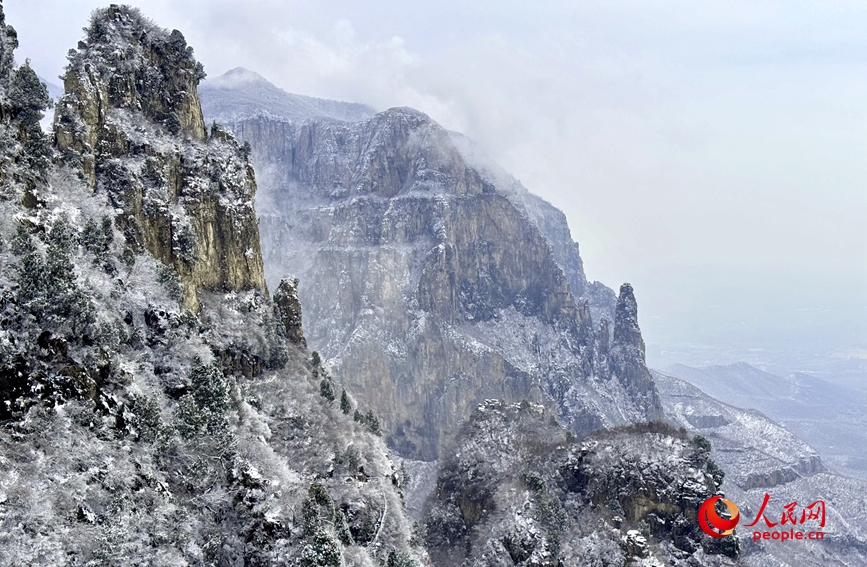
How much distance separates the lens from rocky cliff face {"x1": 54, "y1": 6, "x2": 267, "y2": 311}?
4919cm

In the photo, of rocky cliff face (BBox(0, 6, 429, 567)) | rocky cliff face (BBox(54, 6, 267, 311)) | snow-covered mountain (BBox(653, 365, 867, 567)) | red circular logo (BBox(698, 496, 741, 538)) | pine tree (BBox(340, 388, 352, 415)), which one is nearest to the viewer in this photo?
rocky cliff face (BBox(0, 6, 429, 567))

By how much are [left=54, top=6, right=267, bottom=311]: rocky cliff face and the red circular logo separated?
5709cm

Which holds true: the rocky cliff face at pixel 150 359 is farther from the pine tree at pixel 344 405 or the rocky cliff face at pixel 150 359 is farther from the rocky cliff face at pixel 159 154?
the pine tree at pixel 344 405

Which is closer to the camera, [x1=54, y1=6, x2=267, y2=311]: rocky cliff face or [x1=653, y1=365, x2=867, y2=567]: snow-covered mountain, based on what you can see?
[x1=54, y1=6, x2=267, y2=311]: rocky cliff face

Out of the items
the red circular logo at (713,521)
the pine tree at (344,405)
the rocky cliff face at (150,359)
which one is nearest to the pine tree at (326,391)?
the rocky cliff face at (150,359)

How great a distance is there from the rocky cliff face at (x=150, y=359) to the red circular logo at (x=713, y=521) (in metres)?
35.8

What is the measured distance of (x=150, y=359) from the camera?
39.0 metres

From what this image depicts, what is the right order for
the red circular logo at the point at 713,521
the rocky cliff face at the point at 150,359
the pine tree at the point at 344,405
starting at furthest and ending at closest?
the red circular logo at the point at 713,521, the pine tree at the point at 344,405, the rocky cliff face at the point at 150,359

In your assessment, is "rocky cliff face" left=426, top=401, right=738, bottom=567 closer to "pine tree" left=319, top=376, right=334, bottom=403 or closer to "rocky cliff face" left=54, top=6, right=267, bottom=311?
"pine tree" left=319, top=376, right=334, bottom=403

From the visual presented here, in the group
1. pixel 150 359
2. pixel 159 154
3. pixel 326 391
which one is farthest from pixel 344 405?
pixel 159 154

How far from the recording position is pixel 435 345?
623ft

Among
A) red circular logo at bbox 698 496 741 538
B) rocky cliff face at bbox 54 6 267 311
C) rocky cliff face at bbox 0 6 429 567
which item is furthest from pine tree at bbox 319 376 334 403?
red circular logo at bbox 698 496 741 538

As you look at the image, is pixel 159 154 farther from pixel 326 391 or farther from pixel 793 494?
pixel 793 494

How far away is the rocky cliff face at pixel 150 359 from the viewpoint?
2569 centimetres
